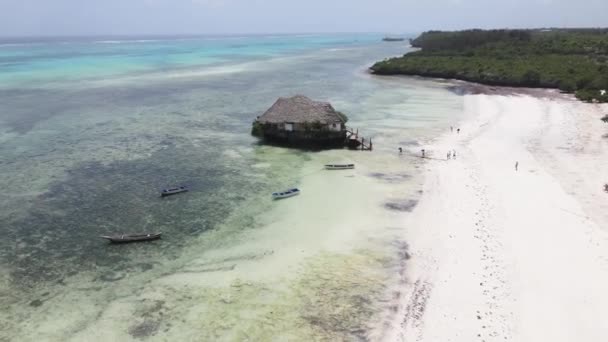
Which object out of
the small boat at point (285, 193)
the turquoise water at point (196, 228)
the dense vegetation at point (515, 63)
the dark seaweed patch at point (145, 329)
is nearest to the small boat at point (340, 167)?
the turquoise water at point (196, 228)

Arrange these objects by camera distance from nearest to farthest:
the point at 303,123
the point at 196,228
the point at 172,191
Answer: the point at 196,228
the point at 172,191
the point at 303,123

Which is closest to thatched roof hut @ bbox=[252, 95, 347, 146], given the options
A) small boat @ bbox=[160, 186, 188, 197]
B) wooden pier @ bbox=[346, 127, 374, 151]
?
wooden pier @ bbox=[346, 127, 374, 151]

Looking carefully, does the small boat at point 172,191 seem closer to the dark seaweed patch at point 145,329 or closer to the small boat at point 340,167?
the small boat at point 340,167

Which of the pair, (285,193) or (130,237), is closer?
(130,237)

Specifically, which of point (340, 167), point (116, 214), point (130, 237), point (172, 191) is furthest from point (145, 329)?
point (340, 167)

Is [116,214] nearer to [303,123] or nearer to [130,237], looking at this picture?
[130,237]
